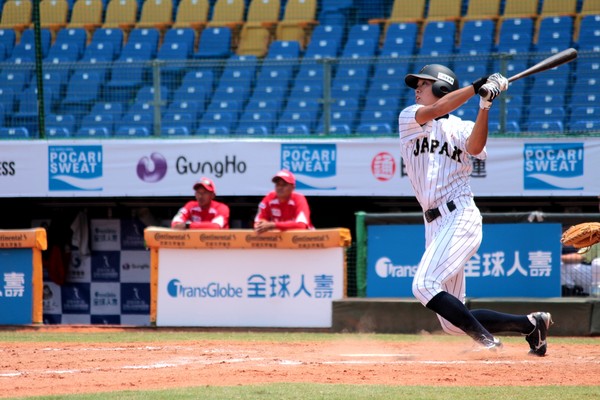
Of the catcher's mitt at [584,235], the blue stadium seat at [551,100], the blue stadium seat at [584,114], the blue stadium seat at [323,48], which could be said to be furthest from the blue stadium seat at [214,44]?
the catcher's mitt at [584,235]

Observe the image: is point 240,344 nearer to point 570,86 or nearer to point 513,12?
point 570,86

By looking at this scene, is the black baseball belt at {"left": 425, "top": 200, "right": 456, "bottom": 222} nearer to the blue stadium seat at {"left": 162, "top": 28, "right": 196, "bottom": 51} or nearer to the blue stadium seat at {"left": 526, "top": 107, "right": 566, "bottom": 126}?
the blue stadium seat at {"left": 526, "top": 107, "right": 566, "bottom": 126}

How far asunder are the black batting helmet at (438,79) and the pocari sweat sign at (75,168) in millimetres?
7166

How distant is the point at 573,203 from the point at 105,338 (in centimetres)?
642

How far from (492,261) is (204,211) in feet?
10.8

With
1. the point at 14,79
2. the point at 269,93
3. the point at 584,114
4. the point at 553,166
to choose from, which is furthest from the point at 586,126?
the point at 14,79

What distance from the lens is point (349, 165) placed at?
12.1 metres

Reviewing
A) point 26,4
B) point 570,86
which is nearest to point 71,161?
point 26,4

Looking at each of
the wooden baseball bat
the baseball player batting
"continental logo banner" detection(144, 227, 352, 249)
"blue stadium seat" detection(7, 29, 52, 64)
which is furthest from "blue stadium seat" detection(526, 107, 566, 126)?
"blue stadium seat" detection(7, 29, 52, 64)

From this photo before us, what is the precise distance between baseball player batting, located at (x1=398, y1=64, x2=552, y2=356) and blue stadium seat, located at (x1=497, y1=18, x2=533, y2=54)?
28.6 feet

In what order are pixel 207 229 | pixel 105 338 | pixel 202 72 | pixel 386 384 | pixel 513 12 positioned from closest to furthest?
pixel 386 384
pixel 105 338
pixel 207 229
pixel 202 72
pixel 513 12

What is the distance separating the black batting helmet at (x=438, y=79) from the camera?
6164 millimetres

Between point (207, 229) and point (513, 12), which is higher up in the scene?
point (513, 12)

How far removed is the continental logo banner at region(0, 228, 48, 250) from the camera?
10742 millimetres
